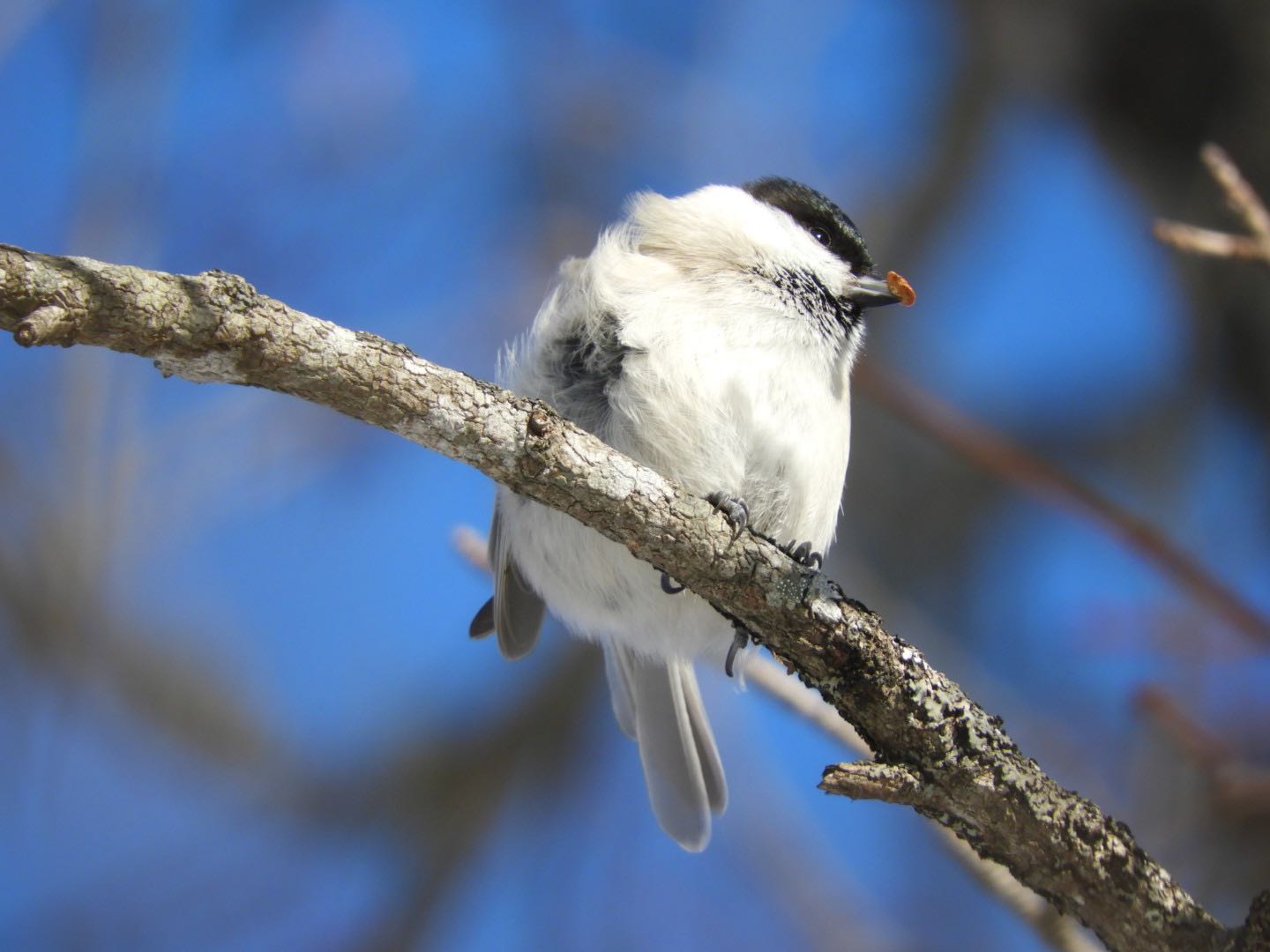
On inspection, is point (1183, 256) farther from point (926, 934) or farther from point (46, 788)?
point (46, 788)

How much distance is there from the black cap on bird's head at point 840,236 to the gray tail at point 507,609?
930 millimetres

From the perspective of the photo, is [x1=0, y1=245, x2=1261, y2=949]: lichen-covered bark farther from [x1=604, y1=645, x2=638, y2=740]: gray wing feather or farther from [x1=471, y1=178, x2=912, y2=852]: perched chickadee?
[x1=604, y1=645, x2=638, y2=740]: gray wing feather

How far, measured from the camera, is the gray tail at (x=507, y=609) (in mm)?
2408

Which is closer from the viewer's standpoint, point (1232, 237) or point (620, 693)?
point (1232, 237)

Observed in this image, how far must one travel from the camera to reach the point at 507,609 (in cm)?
249

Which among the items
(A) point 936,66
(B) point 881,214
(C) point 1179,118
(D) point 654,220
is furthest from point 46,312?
(A) point 936,66

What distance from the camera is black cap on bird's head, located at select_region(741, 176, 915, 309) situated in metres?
2.30

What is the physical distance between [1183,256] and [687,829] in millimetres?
2538

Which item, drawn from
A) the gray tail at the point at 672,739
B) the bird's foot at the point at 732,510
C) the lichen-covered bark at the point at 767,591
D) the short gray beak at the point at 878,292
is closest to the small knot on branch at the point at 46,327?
the lichen-covered bark at the point at 767,591

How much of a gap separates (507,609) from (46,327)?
156cm

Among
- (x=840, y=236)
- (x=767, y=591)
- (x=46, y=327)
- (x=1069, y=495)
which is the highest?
(x=840, y=236)

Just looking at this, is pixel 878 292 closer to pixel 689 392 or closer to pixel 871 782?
pixel 689 392

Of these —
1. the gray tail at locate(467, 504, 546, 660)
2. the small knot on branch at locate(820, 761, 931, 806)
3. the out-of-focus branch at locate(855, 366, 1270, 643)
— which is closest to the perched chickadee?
the gray tail at locate(467, 504, 546, 660)

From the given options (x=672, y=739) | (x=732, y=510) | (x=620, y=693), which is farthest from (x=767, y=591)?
(x=620, y=693)
